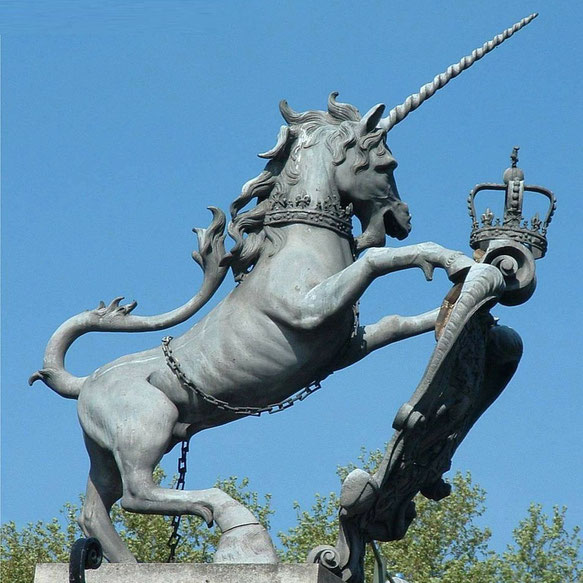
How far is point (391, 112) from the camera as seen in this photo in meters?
9.70

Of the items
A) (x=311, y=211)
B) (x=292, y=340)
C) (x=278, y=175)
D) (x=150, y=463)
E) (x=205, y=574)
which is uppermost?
(x=278, y=175)

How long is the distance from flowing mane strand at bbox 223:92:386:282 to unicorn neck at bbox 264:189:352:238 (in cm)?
6

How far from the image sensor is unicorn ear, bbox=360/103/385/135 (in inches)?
372

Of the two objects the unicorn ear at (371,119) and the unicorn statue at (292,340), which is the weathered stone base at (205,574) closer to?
the unicorn statue at (292,340)

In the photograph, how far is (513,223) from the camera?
30.2 feet

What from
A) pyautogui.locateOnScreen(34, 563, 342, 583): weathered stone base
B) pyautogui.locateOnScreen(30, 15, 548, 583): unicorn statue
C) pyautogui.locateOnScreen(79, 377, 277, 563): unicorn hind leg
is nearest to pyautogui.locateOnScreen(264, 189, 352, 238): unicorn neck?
pyautogui.locateOnScreen(30, 15, 548, 583): unicorn statue

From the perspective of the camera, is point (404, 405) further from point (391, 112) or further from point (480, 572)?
point (480, 572)

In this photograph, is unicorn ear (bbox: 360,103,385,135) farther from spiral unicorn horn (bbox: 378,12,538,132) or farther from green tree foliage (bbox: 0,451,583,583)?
green tree foliage (bbox: 0,451,583,583)

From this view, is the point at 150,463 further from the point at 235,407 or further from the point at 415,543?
the point at 415,543

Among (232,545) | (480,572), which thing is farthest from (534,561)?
(232,545)

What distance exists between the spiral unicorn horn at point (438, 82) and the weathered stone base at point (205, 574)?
2.81m

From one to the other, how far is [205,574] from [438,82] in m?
3.41

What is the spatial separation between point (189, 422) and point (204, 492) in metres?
0.55

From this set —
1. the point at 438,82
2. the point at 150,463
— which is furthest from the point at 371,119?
the point at 150,463
